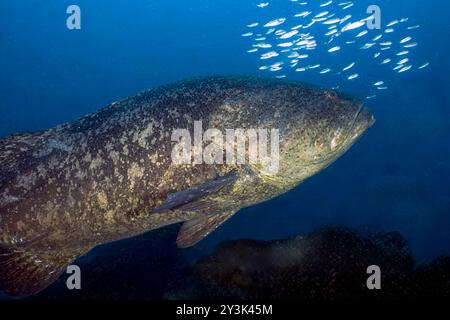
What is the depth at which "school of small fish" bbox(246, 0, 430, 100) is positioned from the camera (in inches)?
831

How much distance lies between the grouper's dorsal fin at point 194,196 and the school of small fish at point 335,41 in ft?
67.9

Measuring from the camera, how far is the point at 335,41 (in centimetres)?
2306

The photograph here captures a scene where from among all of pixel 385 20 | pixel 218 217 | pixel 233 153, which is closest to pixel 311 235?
pixel 218 217

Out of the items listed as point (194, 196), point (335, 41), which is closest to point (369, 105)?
point (335, 41)

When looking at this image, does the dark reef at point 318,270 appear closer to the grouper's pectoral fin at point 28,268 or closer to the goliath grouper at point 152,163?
the goliath grouper at point 152,163

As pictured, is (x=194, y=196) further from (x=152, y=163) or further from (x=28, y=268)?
(x=28, y=268)

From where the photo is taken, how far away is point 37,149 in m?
3.72

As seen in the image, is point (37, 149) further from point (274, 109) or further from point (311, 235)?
point (311, 235)

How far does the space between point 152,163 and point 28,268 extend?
2.21 m

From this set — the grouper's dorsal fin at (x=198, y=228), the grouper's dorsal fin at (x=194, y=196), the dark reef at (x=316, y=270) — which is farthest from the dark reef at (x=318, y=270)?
the grouper's dorsal fin at (x=194, y=196)

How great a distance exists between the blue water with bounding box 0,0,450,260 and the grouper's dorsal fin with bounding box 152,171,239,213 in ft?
10.0

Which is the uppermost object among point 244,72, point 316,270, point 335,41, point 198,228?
point 244,72

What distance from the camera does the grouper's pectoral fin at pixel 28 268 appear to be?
380 cm

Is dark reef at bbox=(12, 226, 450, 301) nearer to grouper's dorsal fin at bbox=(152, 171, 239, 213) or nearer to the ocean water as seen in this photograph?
the ocean water
